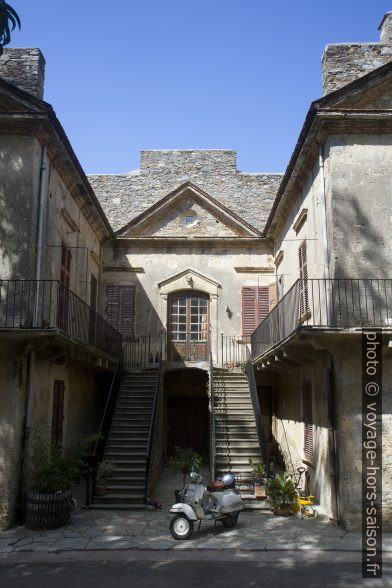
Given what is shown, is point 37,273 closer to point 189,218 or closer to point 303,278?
point 303,278

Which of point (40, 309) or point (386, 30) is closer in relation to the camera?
point (40, 309)

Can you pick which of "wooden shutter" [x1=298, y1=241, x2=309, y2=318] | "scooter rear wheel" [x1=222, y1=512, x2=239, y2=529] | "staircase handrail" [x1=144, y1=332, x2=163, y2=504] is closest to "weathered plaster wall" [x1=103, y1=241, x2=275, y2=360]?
"staircase handrail" [x1=144, y1=332, x2=163, y2=504]

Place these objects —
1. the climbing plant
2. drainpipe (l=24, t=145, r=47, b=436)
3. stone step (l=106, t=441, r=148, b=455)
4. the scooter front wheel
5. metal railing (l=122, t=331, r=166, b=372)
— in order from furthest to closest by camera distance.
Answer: metal railing (l=122, t=331, r=166, b=372)
stone step (l=106, t=441, r=148, b=455)
drainpipe (l=24, t=145, r=47, b=436)
the scooter front wheel
the climbing plant

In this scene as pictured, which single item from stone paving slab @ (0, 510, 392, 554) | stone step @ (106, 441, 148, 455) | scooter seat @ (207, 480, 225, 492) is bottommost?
stone paving slab @ (0, 510, 392, 554)

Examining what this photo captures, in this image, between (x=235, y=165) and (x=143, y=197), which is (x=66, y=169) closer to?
(x=143, y=197)

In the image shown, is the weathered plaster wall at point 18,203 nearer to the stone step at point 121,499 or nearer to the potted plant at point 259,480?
the stone step at point 121,499

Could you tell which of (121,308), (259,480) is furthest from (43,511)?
(121,308)

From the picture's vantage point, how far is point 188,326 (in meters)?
17.5

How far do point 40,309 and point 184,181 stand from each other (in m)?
11.4

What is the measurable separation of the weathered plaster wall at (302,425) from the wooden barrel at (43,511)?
4.99 m

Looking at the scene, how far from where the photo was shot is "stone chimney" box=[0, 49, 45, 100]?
11086 mm

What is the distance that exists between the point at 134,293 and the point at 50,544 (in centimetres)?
982

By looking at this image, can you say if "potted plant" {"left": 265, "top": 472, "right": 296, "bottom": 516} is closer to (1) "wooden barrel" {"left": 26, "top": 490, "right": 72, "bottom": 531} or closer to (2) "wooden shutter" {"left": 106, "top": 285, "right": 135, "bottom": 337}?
(1) "wooden barrel" {"left": 26, "top": 490, "right": 72, "bottom": 531}

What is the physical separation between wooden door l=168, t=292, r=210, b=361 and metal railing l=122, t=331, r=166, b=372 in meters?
0.41
